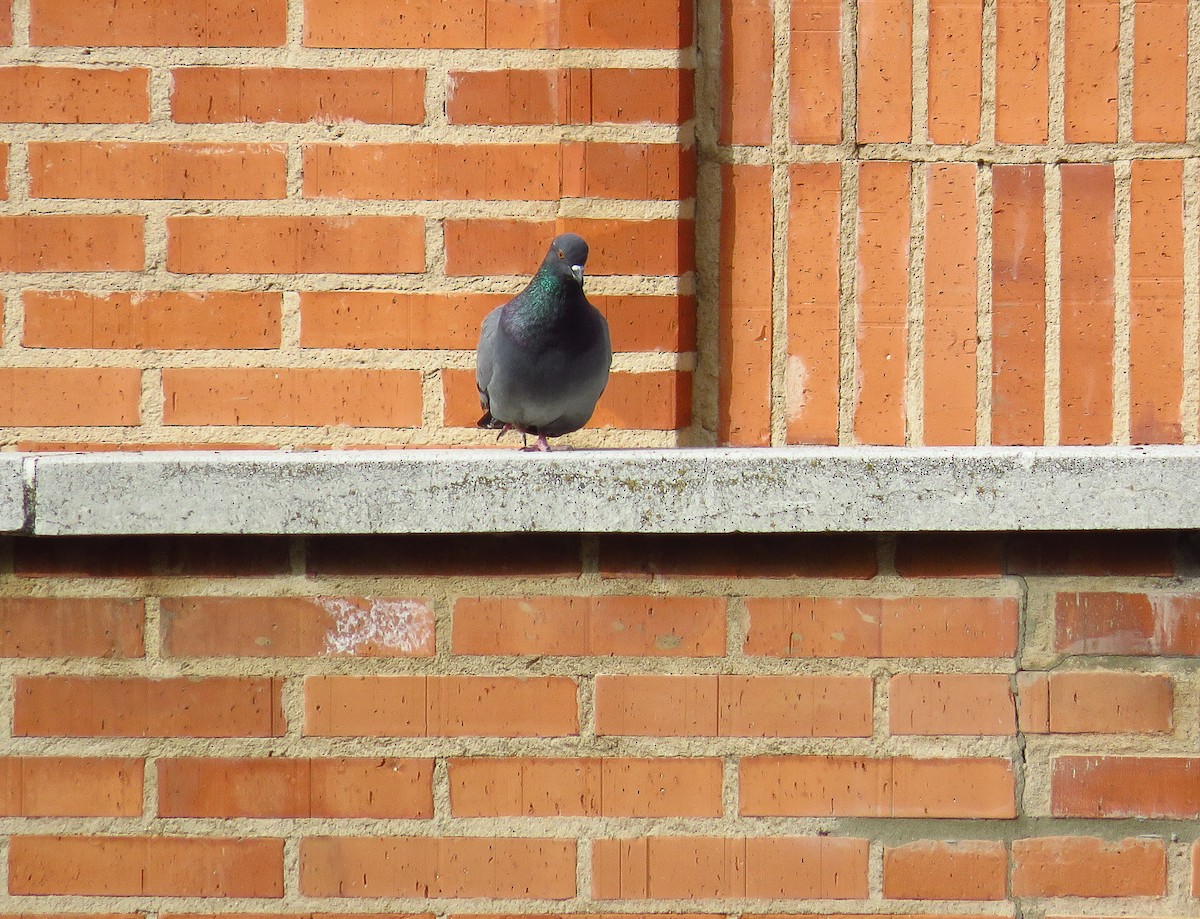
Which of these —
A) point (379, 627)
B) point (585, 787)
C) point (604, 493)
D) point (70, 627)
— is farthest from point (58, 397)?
point (585, 787)

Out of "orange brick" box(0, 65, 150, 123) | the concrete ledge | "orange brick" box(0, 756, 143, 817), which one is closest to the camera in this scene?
the concrete ledge

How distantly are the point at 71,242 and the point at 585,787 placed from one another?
1.06 m

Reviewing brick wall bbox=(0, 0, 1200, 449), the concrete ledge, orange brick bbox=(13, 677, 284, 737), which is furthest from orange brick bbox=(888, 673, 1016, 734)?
orange brick bbox=(13, 677, 284, 737)

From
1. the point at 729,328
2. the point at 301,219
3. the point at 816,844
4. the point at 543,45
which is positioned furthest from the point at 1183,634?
the point at 301,219

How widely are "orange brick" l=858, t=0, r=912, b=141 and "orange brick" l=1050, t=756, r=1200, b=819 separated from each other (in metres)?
0.93

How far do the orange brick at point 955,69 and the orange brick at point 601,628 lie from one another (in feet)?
2.60

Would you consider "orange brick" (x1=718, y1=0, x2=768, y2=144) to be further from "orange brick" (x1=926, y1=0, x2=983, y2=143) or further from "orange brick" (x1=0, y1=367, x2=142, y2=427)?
"orange brick" (x1=0, y1=367, x2=142, y2=427)

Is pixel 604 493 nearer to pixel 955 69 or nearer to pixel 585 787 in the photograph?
pixel 585 787

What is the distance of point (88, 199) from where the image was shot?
1.87 m

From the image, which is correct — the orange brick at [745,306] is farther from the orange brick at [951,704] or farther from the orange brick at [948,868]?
the orange brick at [948,868]

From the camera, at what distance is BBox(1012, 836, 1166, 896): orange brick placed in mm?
1720

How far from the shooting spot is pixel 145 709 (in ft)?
5.69

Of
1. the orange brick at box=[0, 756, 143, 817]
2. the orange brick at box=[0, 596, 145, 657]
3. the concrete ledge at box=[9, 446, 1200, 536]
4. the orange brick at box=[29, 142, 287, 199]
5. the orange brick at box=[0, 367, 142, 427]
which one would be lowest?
the orange brick at box=[0, 756, 143, 817]

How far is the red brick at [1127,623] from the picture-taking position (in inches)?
67.9
